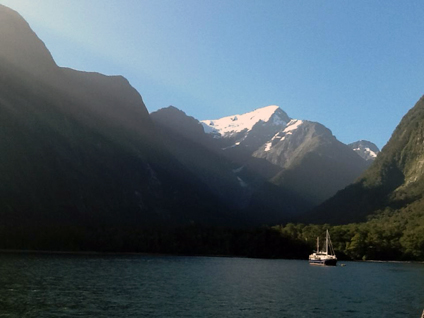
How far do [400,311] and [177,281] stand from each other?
55.6 meters

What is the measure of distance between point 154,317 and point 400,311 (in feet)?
135

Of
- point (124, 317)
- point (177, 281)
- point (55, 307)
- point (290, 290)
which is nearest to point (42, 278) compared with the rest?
point (177, 281)

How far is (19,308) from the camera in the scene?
219 feet

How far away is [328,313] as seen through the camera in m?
75.2

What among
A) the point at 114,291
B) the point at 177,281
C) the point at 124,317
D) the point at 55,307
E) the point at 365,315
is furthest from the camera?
the point at 177,281

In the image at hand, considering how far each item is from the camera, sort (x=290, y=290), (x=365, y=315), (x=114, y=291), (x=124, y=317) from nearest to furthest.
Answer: (x=124, y=317) → (x=365, y=315) → (x=114, y=291) → (x=290, y=290)

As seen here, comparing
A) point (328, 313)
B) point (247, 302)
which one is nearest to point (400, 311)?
point (328, 313)

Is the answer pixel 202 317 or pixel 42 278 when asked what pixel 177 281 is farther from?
pixel 202 317

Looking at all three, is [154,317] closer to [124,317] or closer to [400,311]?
[124,317]

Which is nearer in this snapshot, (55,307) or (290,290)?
(55,307)

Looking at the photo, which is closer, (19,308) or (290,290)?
(19,308)

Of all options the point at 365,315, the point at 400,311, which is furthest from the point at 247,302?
the point at 400,311

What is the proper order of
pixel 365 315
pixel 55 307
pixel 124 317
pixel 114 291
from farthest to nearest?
pixel 114 291
pixel 365 315
pixel 55 307
pixel 124 317

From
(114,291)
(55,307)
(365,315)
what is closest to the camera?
(55,307)
